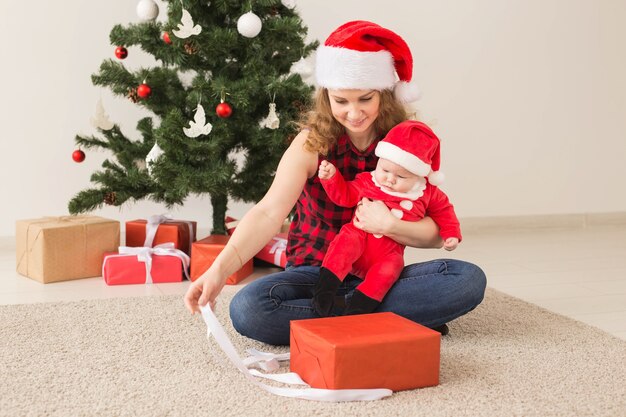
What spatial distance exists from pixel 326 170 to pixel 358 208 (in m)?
0.15

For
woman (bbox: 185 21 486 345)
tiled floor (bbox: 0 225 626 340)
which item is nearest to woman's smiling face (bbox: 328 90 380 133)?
woman (bbox: 185 21 486 345)

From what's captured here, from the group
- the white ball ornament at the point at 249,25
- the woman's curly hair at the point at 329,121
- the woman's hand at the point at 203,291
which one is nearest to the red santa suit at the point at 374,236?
the woman's curly hair at the point at 329,121

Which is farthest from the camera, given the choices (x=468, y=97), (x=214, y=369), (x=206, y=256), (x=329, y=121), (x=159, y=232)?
(x=468, y=97)

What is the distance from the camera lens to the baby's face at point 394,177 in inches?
68.5

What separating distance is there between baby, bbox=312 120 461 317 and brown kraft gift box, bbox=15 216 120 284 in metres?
1.10

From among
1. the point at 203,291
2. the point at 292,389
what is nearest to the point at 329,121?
the point at 203,291

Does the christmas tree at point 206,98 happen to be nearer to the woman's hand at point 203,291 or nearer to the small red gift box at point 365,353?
the woman's hand at point 203,291

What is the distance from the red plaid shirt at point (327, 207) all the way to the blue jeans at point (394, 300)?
12 centimetres

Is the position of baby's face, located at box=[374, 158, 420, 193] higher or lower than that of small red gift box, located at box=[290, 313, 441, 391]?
higher

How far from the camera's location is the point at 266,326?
1.75 m

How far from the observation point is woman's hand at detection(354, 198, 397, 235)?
1747 millimetres

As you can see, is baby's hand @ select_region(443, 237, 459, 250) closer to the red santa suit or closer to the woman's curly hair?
the red santa suit

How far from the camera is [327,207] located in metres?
1.90

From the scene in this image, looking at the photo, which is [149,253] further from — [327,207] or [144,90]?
[327,207]
